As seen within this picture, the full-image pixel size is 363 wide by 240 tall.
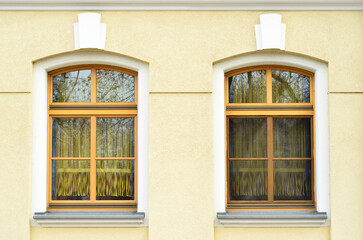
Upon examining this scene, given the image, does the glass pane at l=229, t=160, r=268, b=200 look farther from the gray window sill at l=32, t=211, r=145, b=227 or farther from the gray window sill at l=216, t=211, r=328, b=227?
the gray window sill at l=32, t=211, r=145, b=227

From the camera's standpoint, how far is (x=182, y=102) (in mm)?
5824

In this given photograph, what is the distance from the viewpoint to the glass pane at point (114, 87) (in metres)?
6.11

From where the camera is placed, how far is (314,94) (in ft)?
19.7

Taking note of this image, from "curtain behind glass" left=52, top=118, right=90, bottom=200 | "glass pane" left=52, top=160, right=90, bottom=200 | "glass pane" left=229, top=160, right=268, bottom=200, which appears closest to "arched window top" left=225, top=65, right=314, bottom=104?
"glass pane" left=229, top=160, right=268, bottom=200

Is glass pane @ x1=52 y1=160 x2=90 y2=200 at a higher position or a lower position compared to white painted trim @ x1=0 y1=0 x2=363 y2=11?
lower

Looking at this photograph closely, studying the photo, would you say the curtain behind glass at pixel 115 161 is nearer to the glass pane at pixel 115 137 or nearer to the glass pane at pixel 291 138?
the glass pane at pixel 115 137

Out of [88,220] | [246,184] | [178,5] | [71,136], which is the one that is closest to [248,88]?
[246,184]

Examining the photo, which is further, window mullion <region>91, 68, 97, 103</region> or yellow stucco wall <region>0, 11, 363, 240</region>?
window mullion <region>91, 68, 97, 103</region>

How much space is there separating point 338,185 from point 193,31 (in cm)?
281

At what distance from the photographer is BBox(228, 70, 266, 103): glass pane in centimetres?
611

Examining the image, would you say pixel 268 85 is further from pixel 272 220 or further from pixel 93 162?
pixel 93 162

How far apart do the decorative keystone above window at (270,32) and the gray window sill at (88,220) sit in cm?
279

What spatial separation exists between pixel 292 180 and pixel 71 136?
315cm

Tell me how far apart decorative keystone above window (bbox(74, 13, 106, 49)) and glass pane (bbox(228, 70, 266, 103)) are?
188cm
